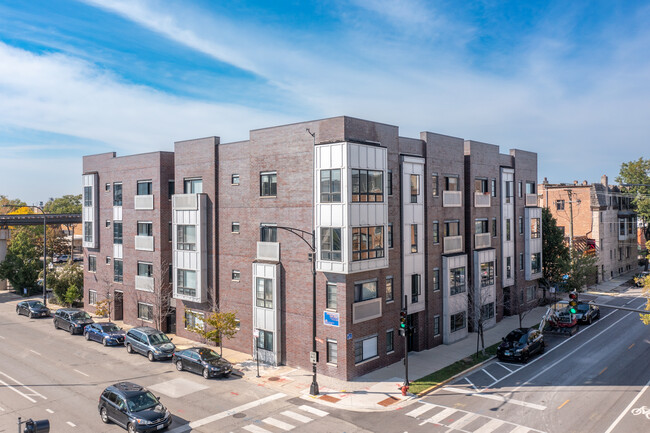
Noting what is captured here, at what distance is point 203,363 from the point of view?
25859mm

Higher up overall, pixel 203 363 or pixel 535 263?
pixel 535 263

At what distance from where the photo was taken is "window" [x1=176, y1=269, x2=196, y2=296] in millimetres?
33531

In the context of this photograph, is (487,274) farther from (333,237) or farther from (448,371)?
(333,237)

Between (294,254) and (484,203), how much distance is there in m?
17.7

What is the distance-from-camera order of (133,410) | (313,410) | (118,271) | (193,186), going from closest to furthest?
(133,410) → (313,410) → (193,186) → (118,271)

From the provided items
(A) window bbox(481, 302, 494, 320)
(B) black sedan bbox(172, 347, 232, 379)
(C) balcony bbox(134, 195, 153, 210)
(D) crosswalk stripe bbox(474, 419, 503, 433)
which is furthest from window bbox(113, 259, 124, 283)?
(D) crosswalk stripe bbox(474, 419, 503, 433)

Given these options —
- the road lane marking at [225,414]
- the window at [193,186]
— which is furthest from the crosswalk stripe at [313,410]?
the window at [193,186]

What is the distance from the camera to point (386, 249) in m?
27.1

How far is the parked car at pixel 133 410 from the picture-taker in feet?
60.7

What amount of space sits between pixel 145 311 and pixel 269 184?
1715 cm

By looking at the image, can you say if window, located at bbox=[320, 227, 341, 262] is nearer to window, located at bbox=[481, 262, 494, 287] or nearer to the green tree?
window, located at bbox=[481, 262, 494, 287]

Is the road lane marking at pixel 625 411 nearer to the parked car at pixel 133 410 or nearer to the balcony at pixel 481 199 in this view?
the balcony at pixel 481 199

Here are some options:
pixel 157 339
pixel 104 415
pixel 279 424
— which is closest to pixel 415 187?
pixel 279 424

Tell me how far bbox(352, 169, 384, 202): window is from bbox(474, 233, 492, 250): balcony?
1274 centimetres
